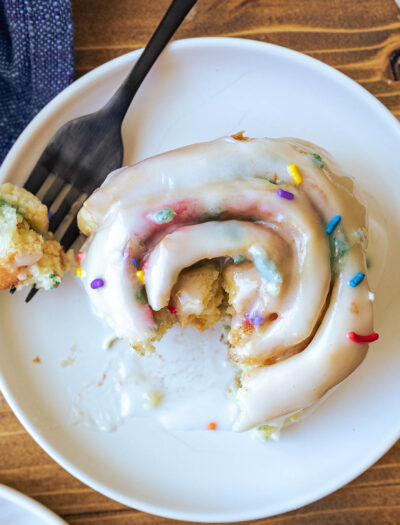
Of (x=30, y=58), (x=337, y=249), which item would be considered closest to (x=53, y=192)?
(x=30, y=58)

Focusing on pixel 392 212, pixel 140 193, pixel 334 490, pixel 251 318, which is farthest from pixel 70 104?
pixel 334 490

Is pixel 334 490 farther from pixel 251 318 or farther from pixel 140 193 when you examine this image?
pixel 140 193

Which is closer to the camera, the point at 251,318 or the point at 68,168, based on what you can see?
the point at 251,318

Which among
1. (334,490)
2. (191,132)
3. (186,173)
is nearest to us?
(186,173)

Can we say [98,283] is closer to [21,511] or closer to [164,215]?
[164,215]

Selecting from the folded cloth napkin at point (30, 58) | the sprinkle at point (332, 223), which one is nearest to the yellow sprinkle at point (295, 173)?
the sprinkle at point (332, 223)

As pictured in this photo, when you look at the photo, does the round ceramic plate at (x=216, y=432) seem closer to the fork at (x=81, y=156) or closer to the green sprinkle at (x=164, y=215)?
the fork at (x=81, y=156)

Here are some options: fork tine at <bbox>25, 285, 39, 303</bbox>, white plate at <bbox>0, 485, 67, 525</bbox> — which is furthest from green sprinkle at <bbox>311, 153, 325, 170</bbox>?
white plate at <bbox>0, 485, 67, 525</bbox>
